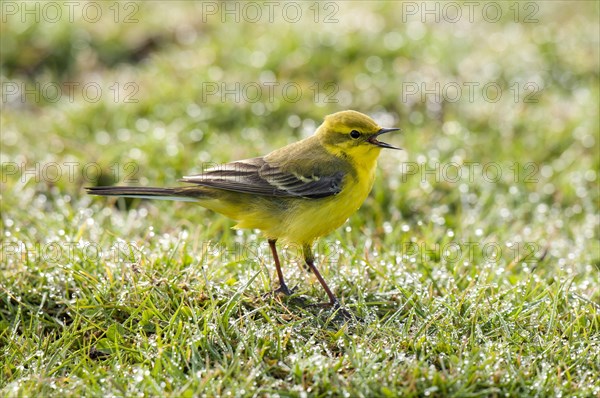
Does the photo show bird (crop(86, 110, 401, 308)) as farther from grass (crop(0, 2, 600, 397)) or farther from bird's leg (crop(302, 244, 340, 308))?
grass (crop(0, 2, 600, 397))

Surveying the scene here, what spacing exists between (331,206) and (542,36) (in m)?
5.44

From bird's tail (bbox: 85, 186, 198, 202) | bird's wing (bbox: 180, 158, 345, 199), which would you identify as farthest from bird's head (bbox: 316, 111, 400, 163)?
bird's tail (bbox: 85, 186, 198, 202)

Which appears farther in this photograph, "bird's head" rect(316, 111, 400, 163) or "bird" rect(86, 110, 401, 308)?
"bird's head" rect(316, 111, 400, 163)

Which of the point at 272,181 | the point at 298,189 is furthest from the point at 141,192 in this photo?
the point at 298,189

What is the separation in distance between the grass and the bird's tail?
1.30 feet

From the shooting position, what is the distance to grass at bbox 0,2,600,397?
13.0ft

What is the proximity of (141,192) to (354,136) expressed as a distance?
139cm

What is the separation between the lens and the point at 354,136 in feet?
16.2

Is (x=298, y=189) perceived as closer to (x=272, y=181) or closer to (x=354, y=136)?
(x=272, y=181)

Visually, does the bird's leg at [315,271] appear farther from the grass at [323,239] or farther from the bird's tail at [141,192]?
the bird's tail at [141,192]

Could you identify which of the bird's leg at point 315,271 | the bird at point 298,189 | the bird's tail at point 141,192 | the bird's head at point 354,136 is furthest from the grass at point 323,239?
the bird's head at point 354,136

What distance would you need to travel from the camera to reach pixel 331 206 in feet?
15.3

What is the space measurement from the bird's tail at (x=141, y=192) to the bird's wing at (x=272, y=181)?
13 centimetres

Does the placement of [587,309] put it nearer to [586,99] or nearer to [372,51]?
[586,99]
